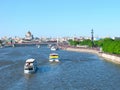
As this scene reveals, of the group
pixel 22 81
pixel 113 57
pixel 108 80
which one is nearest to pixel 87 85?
pixel 108 80

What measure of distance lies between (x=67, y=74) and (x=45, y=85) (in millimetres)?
8038

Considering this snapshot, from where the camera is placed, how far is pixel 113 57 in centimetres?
5634

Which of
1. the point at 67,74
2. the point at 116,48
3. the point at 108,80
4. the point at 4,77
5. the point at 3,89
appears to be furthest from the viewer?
the point at 116,48

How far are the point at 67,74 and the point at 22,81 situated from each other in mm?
6728

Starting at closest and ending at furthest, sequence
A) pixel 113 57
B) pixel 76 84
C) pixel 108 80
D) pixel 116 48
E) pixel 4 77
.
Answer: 1. pixel 76 84
2. pixel 108 80
3. pixel 4 77
4. pixel 113 57
5. pixel 116 48

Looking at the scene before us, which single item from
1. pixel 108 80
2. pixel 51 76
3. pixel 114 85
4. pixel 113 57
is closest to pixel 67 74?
pixel 51 76

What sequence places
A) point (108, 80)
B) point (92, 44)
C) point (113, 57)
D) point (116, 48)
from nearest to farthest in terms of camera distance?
point (108, 80)
point (113, 57)
point (116, 48)
point (92, 44)

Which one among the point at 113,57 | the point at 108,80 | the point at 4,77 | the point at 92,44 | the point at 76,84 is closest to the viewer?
the point at 76,84

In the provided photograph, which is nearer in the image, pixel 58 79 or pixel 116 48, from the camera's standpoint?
pixel 58 79

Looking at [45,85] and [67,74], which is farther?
[67,74]

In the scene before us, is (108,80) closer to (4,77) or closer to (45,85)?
(45,85)

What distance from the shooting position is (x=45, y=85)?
3141 centimetres

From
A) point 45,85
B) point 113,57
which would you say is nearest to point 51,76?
point 45,85

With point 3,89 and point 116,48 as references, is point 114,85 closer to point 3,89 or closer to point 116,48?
point 3,89
